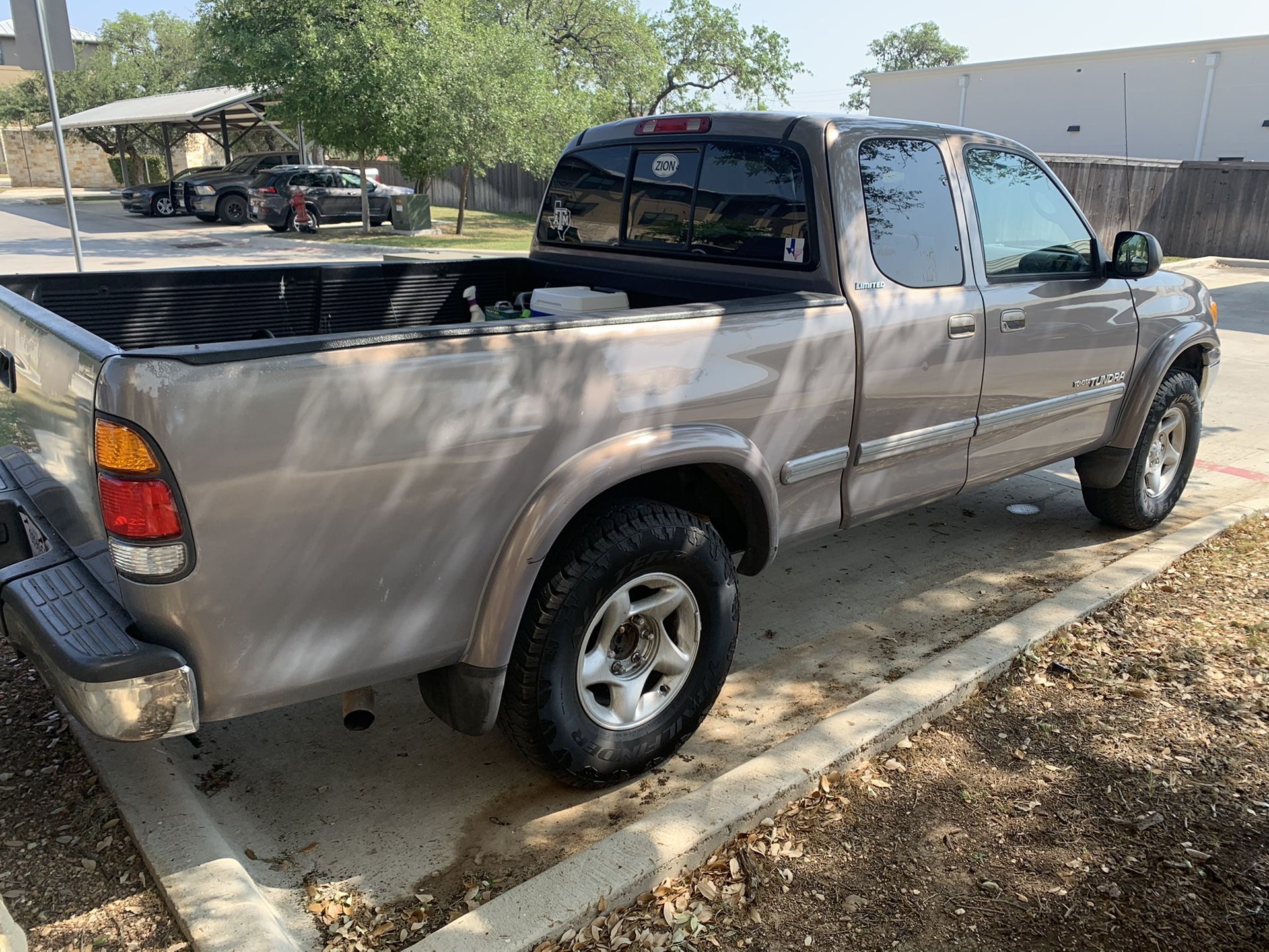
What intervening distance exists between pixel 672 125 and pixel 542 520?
217cm

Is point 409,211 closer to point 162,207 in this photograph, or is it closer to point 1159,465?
point 162,207

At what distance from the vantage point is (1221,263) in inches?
816

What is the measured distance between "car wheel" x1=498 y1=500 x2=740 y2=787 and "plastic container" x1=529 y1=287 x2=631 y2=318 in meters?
1.21

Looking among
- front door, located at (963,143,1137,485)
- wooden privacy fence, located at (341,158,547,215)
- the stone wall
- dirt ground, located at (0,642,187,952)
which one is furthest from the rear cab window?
the stone wall

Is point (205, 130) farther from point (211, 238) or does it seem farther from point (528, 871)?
point (528, 871)

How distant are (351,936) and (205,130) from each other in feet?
124

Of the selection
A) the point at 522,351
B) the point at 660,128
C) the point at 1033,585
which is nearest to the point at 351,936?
the point at 522,351

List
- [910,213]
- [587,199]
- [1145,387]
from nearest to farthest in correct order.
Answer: [910,213] < [587,199] < [1145,387]

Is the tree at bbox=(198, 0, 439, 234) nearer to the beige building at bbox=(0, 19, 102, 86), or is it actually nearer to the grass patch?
the grass patch

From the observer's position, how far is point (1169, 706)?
359cm

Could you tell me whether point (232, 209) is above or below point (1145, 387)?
below

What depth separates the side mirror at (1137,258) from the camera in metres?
4.58

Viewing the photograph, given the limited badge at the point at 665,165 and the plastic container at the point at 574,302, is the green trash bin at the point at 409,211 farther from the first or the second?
the plastic container at the point at 574,302

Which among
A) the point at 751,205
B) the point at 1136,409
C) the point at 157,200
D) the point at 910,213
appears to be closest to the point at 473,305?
the point at 751,205
